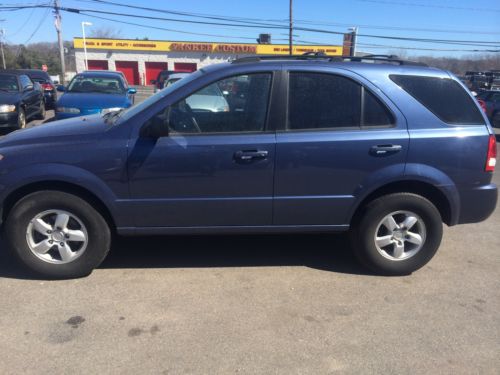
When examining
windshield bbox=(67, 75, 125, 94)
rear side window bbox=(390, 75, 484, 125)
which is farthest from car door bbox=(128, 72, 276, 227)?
windshield bbox=(67, 75, 125, 94)

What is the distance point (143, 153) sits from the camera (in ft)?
11.3

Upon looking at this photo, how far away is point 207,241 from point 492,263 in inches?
112

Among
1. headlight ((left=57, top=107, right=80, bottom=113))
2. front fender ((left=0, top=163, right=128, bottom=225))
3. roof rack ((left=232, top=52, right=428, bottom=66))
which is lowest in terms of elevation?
front fender ((left=0, top=163, right=128, bottom=225))

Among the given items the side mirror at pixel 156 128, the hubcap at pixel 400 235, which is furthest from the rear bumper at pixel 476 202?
the side mirror at pixel 156 128

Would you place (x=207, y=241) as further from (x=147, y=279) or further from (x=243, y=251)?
(x=147, y=279)

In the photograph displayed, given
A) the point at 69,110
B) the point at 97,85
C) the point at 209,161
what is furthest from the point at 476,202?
the point at 97,85

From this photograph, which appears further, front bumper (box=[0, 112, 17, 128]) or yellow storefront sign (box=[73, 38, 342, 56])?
yellow storefront sign (box=[73, 38, 342, 56])

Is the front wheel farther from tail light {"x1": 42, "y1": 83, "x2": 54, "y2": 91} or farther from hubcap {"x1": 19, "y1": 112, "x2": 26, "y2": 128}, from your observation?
tail light {"x1": 42, "y1": 83, "x2": 54, "y2": 91}

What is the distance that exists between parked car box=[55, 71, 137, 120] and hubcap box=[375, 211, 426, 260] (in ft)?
19.8

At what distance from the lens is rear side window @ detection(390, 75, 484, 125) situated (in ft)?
12.0

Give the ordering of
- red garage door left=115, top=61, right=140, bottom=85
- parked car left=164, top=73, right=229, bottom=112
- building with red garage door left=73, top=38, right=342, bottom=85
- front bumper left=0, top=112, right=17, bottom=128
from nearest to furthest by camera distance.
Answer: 1. parked car left=164, top=73, right=229, bottom=112
2. front bumper left=0, top=112, right=17, bottom=128
3. building with red garage door left=73, top=38, right=342, bottom=85
4. red garage door left=115, top=61, right=140, bottom=85

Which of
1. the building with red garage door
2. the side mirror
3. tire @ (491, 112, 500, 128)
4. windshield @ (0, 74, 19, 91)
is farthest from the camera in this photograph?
the building with red garage door

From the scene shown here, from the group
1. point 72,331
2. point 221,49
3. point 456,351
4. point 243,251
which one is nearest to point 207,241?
point 243,251

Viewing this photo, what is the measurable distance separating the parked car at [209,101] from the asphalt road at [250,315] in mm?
1444
